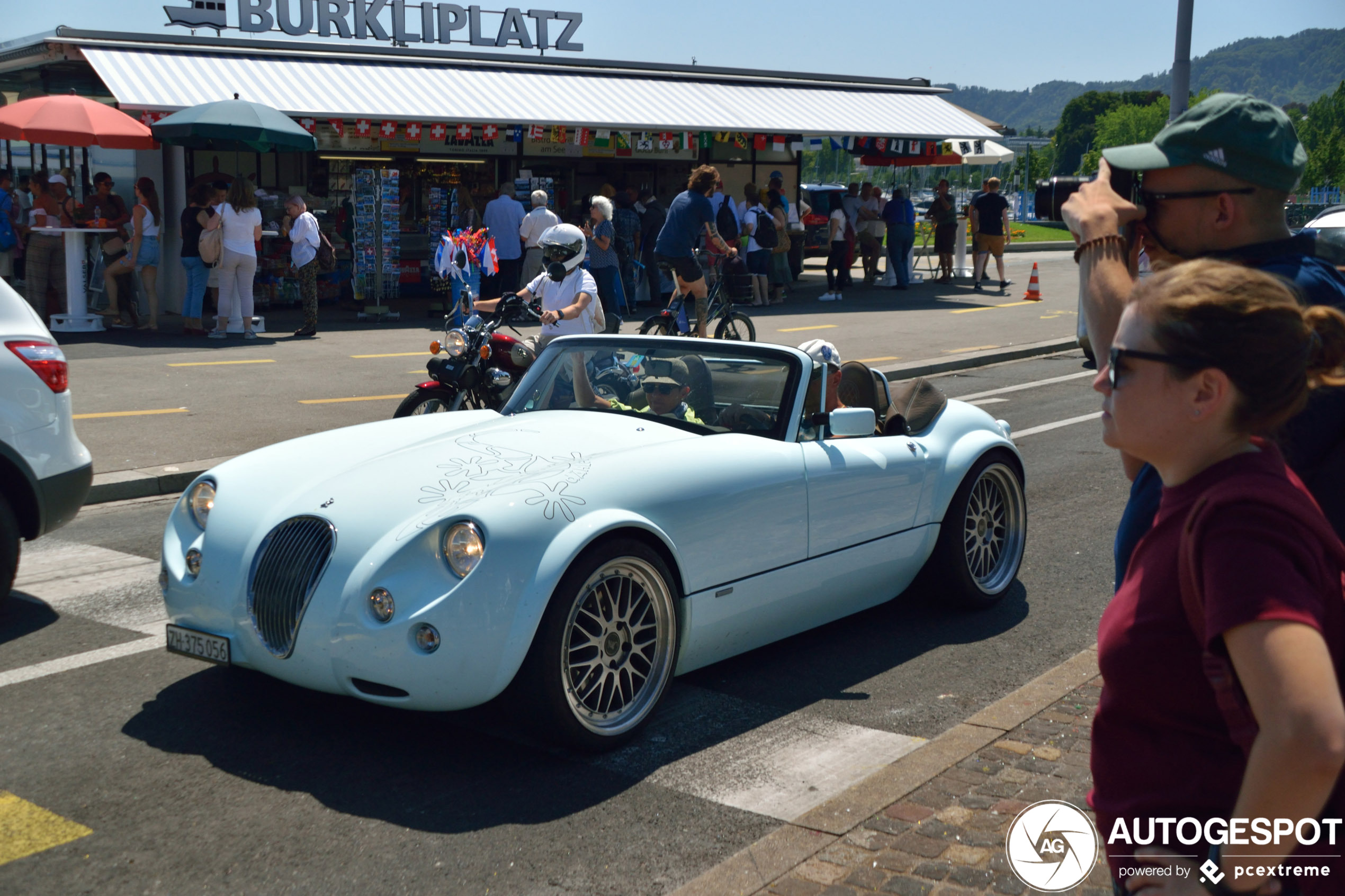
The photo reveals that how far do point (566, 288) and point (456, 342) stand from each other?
890mm

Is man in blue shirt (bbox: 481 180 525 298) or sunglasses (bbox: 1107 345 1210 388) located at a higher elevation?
man in blue shirt (bbox: 481 180 525 298)

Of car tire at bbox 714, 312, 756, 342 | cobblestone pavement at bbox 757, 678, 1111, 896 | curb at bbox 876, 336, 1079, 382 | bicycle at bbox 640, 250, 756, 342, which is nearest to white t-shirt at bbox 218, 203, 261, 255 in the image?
bicycle at bbox 640, 250, 756, 342

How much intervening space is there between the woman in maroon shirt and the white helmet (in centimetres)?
703

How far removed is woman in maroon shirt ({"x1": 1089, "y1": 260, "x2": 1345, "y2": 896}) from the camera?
5.14 feet

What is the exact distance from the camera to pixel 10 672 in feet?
16.9

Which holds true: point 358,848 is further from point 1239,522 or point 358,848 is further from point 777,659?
point 1239,522

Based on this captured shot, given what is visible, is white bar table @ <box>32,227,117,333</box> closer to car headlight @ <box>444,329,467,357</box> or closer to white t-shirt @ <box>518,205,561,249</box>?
A: white t-shirt @ <box>518,205,561,249</box>

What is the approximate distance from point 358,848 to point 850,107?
25850mm

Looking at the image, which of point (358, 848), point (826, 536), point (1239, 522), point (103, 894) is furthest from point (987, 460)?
point (1239, 522)

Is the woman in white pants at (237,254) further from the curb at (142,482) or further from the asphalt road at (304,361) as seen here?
the curb at (142,482)

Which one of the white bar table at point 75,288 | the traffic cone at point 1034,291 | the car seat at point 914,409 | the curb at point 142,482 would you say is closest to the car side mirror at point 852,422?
the car seat at point 914,409

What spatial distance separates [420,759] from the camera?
14.1 ft

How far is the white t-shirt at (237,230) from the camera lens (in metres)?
16.7

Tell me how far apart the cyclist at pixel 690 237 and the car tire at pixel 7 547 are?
873cm
